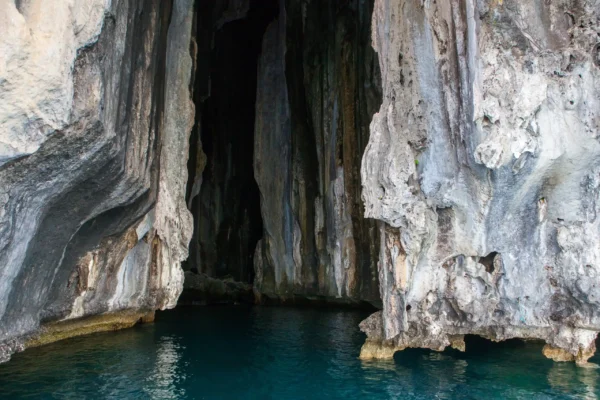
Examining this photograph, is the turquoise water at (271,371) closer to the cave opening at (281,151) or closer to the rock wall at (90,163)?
the rock wall at (90,163)

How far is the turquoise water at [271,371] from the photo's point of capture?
7.66m

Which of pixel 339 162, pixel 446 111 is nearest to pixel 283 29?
pixel 339 162

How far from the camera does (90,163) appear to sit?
7.51 metres

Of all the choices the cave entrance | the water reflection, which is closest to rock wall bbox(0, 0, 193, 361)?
the water reflection

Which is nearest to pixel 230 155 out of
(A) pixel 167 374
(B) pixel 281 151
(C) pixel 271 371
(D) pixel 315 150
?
(B) pixel 281 151

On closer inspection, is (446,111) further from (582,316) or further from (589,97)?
(582,316)

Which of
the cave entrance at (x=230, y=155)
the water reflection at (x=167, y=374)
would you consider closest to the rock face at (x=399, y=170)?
the water reflection at (x=167, y=374)

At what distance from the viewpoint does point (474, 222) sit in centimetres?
889

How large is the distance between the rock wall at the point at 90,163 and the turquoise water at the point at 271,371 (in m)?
0.74

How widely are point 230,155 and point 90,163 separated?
17.7 metres

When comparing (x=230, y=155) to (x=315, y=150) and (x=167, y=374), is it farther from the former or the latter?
(x=167, y=374)

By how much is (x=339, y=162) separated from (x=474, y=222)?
1008 cm

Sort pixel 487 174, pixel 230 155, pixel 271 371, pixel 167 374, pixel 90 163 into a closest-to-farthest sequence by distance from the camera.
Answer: pixel 90 163
pixel 487 174
pixel 167 374
pixel 271 371
pixel 230 155

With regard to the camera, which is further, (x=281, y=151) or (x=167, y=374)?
(x=281, y=151)
